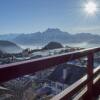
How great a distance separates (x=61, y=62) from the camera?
84.5 inches

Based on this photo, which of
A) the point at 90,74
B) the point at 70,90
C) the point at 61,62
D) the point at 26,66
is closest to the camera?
the point at 26,66

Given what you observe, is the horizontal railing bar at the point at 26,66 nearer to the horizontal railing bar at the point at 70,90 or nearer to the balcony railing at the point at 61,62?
the balcony railing at the point at 61,62

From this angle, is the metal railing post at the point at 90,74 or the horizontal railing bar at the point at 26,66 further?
the metal railing post at the point at 90,74

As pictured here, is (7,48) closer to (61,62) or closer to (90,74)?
(90,74)

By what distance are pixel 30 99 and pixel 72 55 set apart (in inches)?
22.0

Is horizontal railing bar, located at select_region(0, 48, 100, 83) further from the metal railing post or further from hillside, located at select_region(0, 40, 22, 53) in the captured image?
hillside, located at select_region(0, 40, 22, 53)

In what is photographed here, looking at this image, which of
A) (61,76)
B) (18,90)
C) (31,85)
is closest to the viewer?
(18,90)

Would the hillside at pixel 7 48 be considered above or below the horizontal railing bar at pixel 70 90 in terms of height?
below

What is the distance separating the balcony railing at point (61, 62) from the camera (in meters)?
1.41

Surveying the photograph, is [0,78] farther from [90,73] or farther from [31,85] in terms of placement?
[90,73]

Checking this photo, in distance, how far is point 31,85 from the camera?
7.61ft

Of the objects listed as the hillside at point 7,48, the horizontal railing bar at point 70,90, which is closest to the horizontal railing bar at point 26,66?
the horizontal railing bar at point 70,90

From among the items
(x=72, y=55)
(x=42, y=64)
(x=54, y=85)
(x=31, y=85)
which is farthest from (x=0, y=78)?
(x=54, y=85)

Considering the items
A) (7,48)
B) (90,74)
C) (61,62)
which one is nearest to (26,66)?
(61,62)
